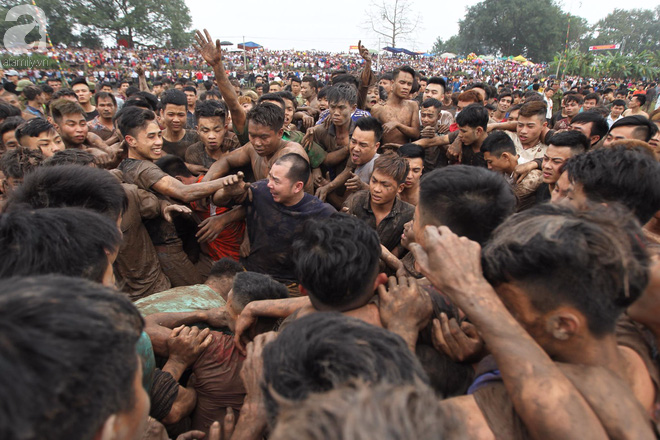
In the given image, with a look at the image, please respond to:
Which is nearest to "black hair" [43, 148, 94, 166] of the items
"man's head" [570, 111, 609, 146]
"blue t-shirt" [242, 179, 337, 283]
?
"blue t-shirt" [242, 179, 337, 283]

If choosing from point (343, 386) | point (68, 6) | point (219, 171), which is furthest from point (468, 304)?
point (68, 6)

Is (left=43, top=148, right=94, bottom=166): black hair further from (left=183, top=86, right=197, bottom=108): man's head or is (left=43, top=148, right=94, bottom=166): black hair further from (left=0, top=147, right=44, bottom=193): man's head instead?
(left=183, top=86, right=197, bottom=108): man's head

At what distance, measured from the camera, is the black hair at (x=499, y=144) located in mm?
4523

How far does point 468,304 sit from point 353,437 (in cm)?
87

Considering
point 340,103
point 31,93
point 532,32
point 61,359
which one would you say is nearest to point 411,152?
point 340,103

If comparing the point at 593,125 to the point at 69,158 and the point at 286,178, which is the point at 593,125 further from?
the point at 69,158

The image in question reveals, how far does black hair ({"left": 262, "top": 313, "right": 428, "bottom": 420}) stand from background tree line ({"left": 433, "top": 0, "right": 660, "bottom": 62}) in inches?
2784

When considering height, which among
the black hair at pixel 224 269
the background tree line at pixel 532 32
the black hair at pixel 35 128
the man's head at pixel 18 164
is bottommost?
the black hair at pixel 224 269

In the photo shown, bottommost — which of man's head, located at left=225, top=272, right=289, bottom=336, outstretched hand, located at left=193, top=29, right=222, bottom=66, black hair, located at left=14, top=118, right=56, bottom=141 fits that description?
man's head, located at left=225, top=272, right=289, bottom=336

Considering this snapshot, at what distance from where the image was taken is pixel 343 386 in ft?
2.96

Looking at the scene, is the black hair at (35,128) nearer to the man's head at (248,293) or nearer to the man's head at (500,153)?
the man's head at (248,293)

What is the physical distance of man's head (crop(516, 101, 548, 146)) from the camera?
4.89 m

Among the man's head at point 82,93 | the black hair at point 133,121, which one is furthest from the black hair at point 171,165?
the man's head at point 82,93

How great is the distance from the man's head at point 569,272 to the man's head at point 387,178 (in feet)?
7.21
